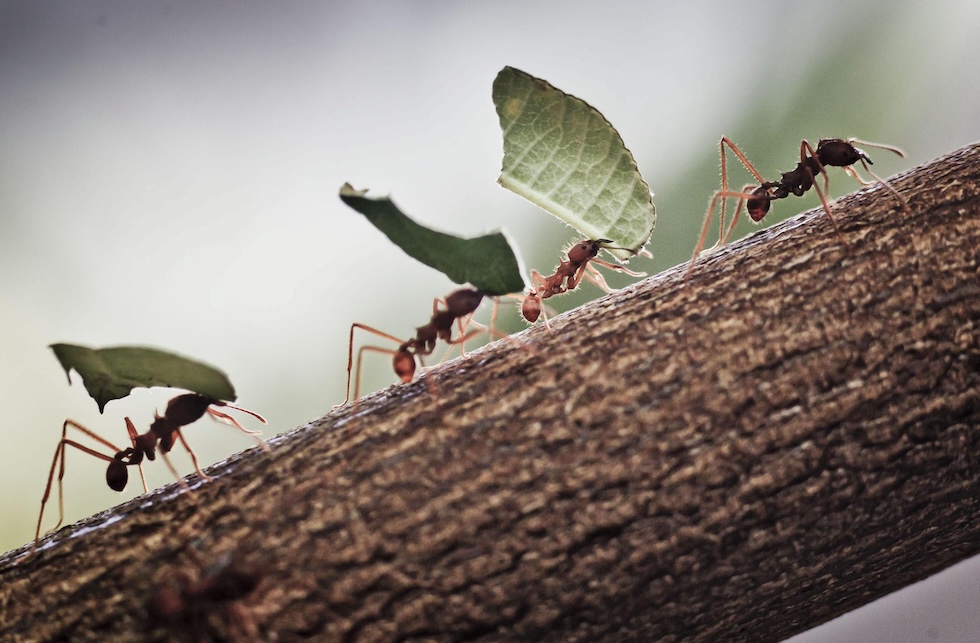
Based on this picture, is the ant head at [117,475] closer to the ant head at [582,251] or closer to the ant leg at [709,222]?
the ant head at [582,251]

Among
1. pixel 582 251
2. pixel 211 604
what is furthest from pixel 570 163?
pixel 211 604

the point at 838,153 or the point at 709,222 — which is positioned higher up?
the point at 838,153

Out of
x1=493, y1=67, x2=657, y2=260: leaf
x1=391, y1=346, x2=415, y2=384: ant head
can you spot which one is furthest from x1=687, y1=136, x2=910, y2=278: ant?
x1=391, y1=346, x2=415, y2=384: ant head

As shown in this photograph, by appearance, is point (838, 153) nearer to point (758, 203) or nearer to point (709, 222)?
point (758, 203)

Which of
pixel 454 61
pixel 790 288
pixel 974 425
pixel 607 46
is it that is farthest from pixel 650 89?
pixel 974 425

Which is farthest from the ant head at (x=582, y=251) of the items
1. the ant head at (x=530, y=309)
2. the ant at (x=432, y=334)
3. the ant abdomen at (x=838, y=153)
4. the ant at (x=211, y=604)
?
the ant at (x=211, y=604)
